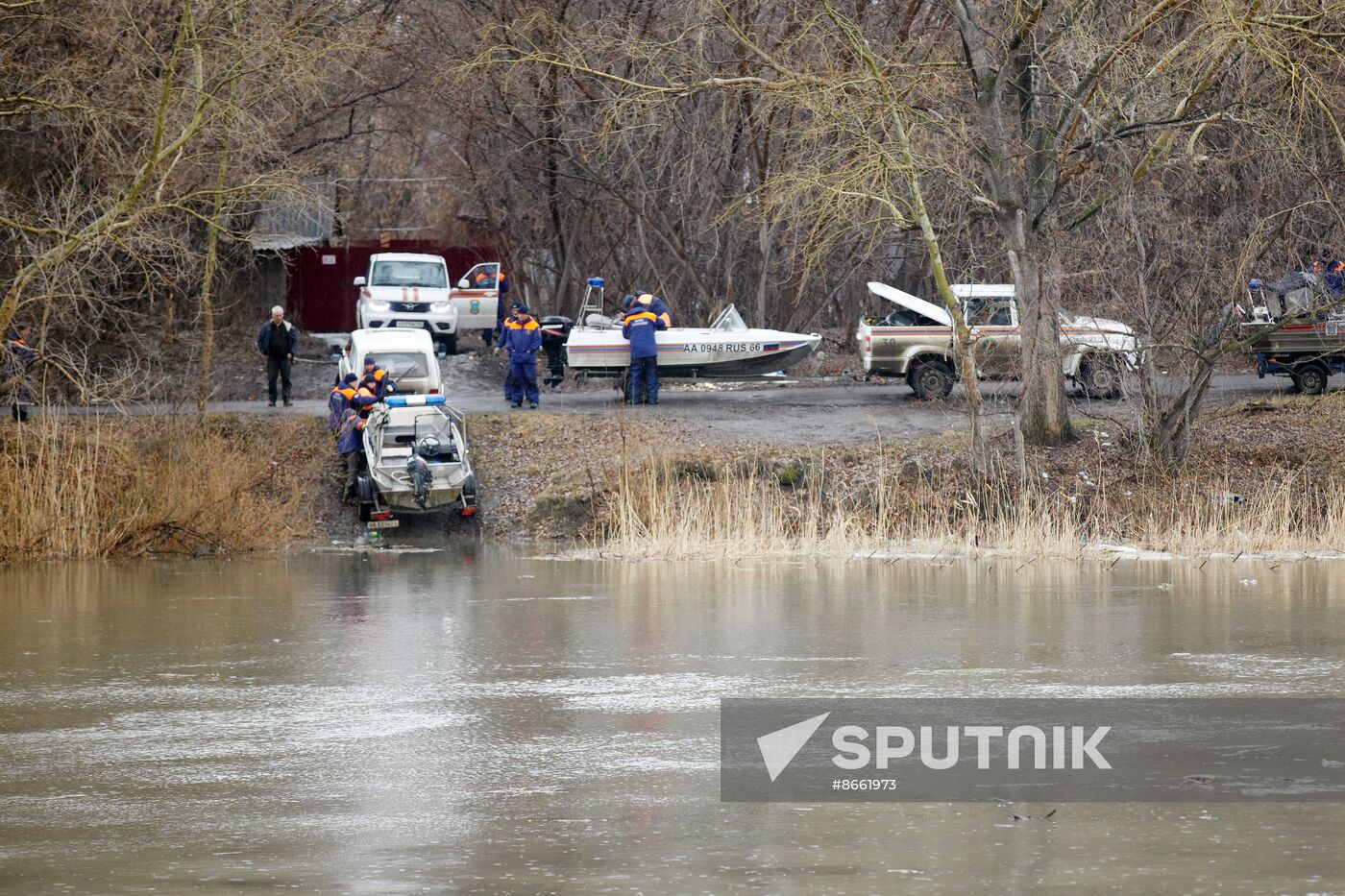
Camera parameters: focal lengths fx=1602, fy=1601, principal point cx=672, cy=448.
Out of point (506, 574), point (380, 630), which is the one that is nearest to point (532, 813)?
point (380, 630)

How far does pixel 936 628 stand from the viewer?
42.3ft

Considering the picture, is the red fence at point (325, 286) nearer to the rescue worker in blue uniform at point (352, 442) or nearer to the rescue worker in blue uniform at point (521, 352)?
the rescue worker in blue uniform at point (521, 352)

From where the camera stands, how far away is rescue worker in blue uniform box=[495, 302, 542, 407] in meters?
25.8

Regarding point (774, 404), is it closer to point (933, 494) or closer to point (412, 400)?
point (933, 494)

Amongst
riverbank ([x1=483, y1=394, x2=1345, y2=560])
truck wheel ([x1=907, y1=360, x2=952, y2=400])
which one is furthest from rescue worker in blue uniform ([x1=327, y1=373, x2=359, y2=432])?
truck wheel ([x1=907, y1=360, x2=952, y2=400])

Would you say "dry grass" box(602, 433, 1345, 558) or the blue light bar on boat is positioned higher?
the blue light bar on boat

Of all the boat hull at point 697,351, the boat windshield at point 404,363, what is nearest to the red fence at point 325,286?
the boat hull at point 697,351

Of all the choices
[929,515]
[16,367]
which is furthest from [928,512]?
[16,367]

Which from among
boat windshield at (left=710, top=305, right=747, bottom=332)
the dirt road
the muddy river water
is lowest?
the muddy river water

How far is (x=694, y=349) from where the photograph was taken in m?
27.2

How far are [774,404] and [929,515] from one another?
5.74m

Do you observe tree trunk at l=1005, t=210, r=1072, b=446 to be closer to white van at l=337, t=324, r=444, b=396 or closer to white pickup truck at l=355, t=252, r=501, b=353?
white van at l=337, t=324, r=444, b=396

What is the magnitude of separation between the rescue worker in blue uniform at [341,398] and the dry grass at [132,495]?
3.70 feet

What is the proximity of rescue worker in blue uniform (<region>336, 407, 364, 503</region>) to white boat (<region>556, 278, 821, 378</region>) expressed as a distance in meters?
5.46
